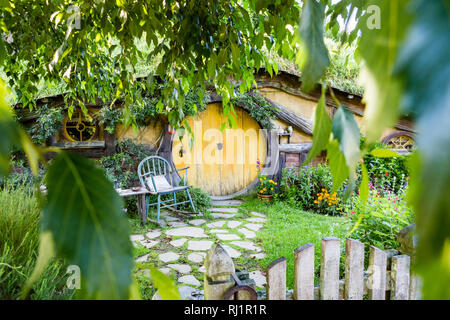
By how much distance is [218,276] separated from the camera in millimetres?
982

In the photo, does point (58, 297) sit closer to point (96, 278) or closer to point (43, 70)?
point (96, 278)

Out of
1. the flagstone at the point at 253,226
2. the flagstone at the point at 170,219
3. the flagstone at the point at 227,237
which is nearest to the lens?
the flagstone at the point at 227,237

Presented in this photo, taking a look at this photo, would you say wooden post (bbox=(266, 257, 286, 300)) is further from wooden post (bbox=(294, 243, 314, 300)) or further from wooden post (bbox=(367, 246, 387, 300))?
wooden post (bbox=(367, 246, 387, 300))

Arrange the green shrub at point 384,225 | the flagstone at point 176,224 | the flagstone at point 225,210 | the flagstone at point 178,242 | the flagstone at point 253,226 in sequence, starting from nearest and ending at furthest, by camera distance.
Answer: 1. the green shrub at point 384,225
2. the flagstone at point 178,242
3. the flagstone at point 253,226
4. the flagstone at point 176,224
5. the flagstone at point 225,210

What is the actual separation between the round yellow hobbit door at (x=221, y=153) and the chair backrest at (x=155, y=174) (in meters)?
0.42

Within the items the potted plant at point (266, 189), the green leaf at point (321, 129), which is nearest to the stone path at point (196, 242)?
the potted plant at point (266, 189)

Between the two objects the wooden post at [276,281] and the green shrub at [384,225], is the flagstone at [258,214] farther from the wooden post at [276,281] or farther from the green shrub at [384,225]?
the wooden post at [276,281]

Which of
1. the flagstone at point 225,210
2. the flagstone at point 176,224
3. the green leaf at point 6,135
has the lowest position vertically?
the flagstone at point 176,224

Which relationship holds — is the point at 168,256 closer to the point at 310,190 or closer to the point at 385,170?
the point at 310,190

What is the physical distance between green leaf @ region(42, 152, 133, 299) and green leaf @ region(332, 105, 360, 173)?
0.20 m

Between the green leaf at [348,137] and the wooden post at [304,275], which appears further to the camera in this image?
the wooden post at [304,275]

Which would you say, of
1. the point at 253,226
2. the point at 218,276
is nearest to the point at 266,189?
the point at 253,226

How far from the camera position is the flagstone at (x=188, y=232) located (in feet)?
12.9

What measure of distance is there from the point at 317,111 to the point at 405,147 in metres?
7.19
